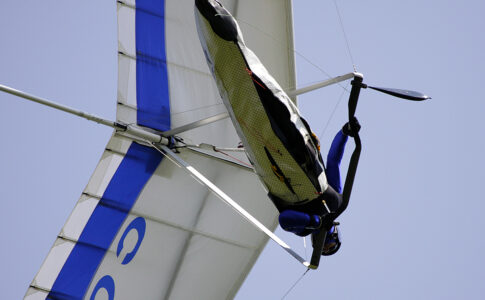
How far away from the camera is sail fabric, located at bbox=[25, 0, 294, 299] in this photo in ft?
26.8

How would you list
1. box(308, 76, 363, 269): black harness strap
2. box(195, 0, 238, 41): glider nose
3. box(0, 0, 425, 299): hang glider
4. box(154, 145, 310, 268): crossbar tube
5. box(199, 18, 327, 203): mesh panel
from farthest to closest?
box(0, 0, 425, 299): hang glider → box(154, 145, 310, 268): crossbar tube → box(308, 76, 363, 269): black harness strap → box(199, 18, 327, 203): mesh panel → box(195, 0, 238, 41): glider nose

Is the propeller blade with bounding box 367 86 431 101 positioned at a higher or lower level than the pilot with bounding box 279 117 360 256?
higher

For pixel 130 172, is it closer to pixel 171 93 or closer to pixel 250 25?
pixel 171 93

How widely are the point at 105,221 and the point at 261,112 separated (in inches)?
106

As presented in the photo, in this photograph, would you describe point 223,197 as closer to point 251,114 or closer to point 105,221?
point 251,114

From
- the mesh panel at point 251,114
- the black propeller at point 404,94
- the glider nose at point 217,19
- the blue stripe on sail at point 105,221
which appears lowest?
the blue stripe on sail at point 105,221

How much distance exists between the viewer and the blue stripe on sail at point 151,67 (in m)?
8.20

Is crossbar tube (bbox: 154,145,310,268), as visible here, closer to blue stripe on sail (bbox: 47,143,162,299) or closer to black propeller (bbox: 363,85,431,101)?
blue stripe on sail (bbox: 47,143,162,299)

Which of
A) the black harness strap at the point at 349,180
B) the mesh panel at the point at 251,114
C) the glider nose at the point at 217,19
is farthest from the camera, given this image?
the black harness strap at the point at 349,180

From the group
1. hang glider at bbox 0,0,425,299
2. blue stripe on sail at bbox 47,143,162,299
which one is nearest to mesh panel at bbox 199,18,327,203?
hang glider at bbox 0,0,425,299

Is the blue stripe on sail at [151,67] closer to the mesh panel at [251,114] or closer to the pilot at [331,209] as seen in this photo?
the mesh panel at [251,114]

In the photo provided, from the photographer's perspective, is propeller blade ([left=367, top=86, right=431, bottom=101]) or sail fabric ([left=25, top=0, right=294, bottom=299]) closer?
propeller blade ([left=367, top=86, right=431, bottom=101])

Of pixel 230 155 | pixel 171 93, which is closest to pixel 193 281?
pixel 230 155

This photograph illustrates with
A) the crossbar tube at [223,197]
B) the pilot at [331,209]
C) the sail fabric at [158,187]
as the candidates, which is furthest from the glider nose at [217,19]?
the sail fabric at [158,187]
